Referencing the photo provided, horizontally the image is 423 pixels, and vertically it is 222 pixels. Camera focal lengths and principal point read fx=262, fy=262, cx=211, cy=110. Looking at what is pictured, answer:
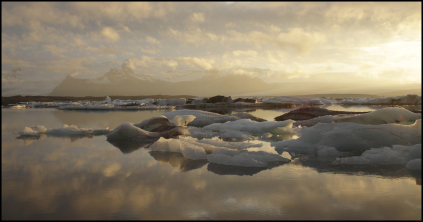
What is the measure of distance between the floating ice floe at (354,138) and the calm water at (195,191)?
76 cm

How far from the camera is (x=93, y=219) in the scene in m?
1.85

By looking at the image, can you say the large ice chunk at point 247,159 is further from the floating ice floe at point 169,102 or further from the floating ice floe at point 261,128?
the floating ice floe at point 169,102

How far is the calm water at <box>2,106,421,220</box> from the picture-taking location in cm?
195

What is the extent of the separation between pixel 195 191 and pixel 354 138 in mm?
3019

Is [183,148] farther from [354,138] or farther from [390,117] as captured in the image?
[390,117]

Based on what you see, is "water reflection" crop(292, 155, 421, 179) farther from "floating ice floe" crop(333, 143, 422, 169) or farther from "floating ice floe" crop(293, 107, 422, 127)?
"floating ice floe" crop(293, 107, 422, 127)

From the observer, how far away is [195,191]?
7.84ft

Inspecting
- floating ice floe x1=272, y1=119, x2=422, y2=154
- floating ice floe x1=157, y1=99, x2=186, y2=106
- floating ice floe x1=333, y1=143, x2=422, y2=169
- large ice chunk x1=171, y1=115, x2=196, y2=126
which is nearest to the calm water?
floating ice floe x1=333, y1=143, x2=422, y2=169

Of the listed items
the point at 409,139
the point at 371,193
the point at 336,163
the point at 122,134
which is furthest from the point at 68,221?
the point at 409,139

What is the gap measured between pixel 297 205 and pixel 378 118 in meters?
4.05

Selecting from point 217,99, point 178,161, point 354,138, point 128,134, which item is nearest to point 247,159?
point 178,161

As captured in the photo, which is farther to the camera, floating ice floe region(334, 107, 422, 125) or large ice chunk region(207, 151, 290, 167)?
floating ice floe region(334, 107, 422, 125)

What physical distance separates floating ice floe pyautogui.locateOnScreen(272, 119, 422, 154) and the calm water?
0.76m

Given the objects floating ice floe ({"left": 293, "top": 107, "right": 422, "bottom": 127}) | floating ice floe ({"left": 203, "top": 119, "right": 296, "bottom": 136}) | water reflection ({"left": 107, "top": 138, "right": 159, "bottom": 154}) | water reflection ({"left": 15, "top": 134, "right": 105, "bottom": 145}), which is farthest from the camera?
floating ice floe ({"left": 203, "top": 119, "right": 296, "bottom": 136})
